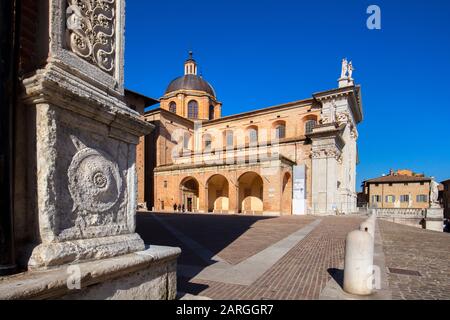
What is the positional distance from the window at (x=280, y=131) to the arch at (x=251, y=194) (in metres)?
7.61

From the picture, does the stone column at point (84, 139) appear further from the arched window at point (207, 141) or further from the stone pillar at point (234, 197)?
the arched window at point (207, 141)

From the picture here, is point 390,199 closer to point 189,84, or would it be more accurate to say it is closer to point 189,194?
point 189,194

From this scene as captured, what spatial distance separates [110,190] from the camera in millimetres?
2590

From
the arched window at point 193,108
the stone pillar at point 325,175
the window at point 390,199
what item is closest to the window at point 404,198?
the window at point 390,199

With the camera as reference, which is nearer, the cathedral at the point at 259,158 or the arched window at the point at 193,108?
the cathedral at the point at 259,158

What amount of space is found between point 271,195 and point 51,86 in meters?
24.6

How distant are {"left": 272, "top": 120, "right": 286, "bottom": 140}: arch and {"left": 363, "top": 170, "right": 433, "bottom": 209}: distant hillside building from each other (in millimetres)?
19731

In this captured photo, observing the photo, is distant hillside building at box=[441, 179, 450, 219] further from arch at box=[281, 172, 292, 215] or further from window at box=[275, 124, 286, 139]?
arch at box=[281, 172, 292, 215]

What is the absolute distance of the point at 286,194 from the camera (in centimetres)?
2742

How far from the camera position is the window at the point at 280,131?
34969 millimetres

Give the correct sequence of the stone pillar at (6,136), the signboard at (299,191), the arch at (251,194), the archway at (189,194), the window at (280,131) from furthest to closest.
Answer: the window at (280,131), the archway at (189,194), the arch at (251,194), the signboard at (299,191), the stone pillar at (6,136)

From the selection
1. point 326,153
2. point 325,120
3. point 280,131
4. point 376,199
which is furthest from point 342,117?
point 376,199

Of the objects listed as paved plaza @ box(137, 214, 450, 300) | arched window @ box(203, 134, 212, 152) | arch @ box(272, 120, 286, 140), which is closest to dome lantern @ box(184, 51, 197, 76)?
arched window @ box(203, 134, 212, 152)
